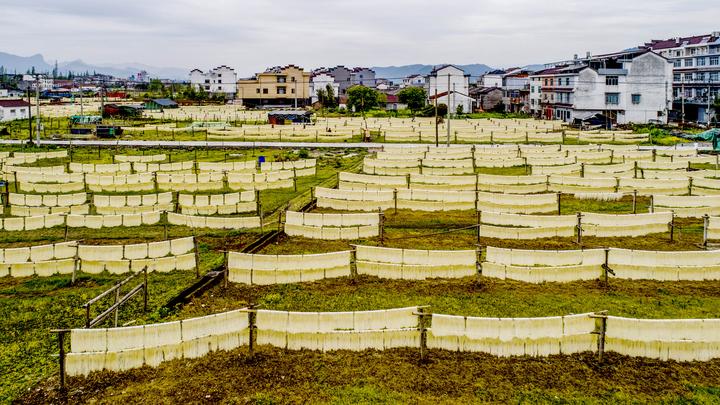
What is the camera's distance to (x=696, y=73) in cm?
8000

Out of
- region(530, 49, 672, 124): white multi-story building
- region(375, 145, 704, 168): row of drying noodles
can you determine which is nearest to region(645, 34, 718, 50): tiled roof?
region(530, 49, 672, 124): white multi-story building

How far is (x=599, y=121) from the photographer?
65000mm

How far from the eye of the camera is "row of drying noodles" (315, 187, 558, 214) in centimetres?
2322

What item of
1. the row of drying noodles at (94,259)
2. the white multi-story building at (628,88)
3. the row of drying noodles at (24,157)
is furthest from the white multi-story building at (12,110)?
the white multi-story building at (628,88)

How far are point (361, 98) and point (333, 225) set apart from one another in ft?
235

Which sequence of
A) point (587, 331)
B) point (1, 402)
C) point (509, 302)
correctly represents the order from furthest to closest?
point (509, 302) < point (587, 331) < point (1, 402)

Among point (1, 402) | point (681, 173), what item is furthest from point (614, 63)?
point (1, 402)

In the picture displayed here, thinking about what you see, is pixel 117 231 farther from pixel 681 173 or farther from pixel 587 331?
pixel 681 173

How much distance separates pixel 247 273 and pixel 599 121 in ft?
191

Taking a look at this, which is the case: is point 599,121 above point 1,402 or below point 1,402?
above

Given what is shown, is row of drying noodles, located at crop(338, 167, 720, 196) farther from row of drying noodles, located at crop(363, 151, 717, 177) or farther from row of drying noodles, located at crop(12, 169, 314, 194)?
row of drying noodles, located at crop(12, 169, 314, 194)

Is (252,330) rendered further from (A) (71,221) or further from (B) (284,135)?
(B) (284,135)

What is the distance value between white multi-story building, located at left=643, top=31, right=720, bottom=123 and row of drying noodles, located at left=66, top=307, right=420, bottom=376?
235ft

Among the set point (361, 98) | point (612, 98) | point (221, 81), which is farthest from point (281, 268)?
point (221, 81)
